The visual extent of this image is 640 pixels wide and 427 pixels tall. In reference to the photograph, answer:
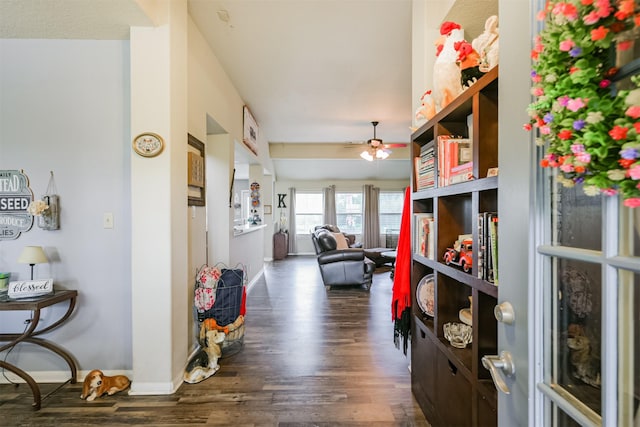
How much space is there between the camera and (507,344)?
80 centimetres

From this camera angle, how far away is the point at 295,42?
9.21ft

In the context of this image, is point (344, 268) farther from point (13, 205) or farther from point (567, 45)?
point (567, 45)

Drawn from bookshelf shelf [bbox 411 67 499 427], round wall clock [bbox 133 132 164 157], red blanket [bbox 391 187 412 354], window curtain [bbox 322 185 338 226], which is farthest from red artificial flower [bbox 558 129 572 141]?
window curtain [bbox 322 185 338 226]

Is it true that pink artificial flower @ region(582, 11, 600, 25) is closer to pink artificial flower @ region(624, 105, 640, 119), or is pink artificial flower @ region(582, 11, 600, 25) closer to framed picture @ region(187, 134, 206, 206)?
pink artificial flower @ region(624, 105, 640, 119)

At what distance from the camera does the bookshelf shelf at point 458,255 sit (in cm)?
118

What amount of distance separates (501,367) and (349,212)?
813 cm

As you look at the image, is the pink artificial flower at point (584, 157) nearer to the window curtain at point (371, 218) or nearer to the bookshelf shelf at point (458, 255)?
the bookshelf shelf at point (458, 255)

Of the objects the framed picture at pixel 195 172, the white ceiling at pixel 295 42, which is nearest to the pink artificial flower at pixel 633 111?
the white ceiling at pixel 295 42

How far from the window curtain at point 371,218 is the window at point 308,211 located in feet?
4.25

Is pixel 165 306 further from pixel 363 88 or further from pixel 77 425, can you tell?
pixel 363 88

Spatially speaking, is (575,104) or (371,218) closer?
(575,104)

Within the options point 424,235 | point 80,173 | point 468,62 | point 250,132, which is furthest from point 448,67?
point 250,132

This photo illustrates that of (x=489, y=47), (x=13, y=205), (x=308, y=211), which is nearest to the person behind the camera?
(x=489, y=47)

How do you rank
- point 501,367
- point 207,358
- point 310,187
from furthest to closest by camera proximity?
point 310,187, point 207,358, point 501,367
